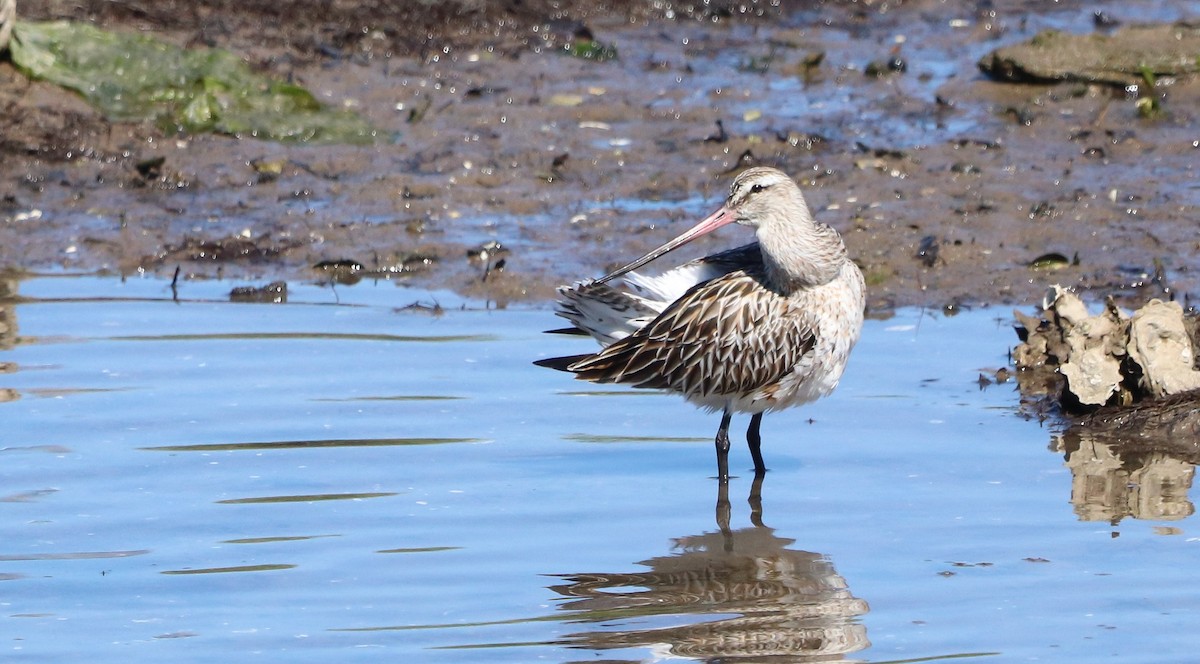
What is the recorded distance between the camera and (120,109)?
→ 1115 centimetres

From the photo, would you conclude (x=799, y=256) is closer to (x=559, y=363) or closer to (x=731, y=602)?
(x=559, y=363)

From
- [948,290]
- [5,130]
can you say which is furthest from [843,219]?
[5,130]

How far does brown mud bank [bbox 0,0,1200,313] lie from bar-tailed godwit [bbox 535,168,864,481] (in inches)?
79.7

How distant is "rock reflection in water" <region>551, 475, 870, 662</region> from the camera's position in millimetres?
5438

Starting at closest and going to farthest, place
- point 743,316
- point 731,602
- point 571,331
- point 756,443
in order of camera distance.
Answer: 1. point 731,602
2. point 743,316
3. point 756,443
4. point 571,331

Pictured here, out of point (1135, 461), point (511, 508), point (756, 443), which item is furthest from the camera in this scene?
point (756, 443)

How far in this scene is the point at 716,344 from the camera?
6.86m

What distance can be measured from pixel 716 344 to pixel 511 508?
3.34 ft

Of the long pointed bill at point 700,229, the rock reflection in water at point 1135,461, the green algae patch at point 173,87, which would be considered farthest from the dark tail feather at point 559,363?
the green algae patch at point 173,87

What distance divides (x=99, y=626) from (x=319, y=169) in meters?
5.57

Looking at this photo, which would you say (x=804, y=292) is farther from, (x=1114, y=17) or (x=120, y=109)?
(x=1114, y=17)

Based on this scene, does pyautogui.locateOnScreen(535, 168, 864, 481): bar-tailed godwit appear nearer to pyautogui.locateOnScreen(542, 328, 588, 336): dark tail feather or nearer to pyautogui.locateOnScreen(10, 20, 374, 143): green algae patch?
pyautogui.locateOnScreen(542, 328, 588, 336): dark tail feather

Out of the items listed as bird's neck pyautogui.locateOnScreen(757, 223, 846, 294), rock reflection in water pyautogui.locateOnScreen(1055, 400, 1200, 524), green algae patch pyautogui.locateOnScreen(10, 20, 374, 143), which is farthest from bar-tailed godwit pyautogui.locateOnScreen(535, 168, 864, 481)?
green algae patch pyautogui.locateOnScreen(10, 20, 374, 143)

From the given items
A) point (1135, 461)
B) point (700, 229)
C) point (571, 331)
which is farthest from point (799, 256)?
point (1135, 461)
